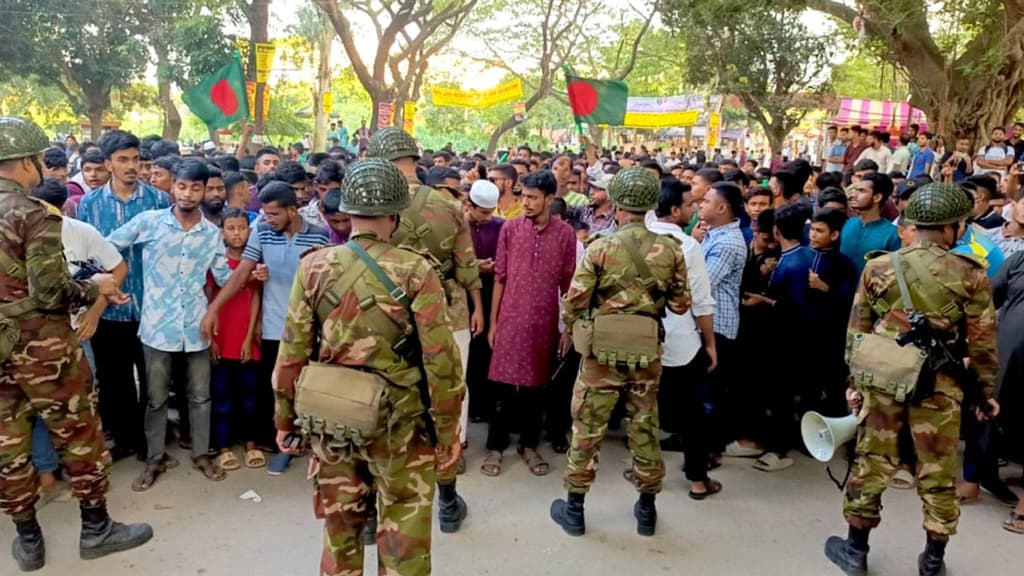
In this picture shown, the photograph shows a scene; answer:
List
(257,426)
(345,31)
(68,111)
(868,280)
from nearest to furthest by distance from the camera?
(868,280) < (257,426) < (345,31) < (68,111)

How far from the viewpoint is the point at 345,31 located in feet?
40.9

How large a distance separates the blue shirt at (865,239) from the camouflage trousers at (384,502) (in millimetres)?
3190

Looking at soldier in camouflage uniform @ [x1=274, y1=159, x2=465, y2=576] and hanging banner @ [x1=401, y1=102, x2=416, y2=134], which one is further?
hanging banner @ [x1=401, y1=102, x2=416, y2=134]

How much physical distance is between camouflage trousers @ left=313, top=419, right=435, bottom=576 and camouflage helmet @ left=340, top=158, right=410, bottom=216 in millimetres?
794

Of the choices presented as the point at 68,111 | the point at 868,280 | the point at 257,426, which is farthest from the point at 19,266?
the point at 68,111

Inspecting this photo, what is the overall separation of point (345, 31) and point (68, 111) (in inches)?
935

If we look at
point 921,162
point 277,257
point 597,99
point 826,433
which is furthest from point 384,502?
point 921,162

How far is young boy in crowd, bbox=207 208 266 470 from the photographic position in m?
4.33

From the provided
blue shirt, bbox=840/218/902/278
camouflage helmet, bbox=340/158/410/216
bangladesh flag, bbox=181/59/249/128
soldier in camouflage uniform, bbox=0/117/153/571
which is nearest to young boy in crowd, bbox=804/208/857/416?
blue shirt, bbox=840/218/902/278

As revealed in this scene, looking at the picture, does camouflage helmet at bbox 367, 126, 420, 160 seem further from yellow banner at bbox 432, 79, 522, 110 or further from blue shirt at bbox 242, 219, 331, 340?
yellow banner at bbox 432, 79, 522, 110

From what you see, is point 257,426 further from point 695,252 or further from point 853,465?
point 853,465

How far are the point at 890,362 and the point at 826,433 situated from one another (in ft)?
1.80

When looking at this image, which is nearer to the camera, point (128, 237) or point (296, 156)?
point (128, 237)

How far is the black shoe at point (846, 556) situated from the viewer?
3482 millimetres
